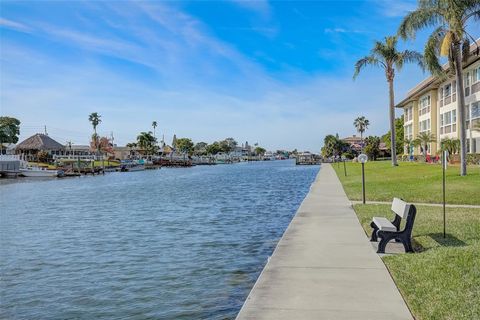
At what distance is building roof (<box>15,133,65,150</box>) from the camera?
127 m

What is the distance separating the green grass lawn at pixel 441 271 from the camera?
628cm

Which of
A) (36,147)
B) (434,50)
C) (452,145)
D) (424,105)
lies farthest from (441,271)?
(36,147)

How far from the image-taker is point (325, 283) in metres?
7.69

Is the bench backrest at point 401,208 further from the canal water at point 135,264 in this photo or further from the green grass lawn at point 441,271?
the canal water at point 135,264

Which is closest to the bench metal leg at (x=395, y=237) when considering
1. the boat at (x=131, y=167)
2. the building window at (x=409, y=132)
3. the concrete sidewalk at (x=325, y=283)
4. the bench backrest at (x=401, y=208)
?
the concrete sidewalk at (x=325, y=283)

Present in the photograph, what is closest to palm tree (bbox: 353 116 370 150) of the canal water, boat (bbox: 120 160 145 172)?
boat (bbox: 120 160 145 172)

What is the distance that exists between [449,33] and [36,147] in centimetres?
11940

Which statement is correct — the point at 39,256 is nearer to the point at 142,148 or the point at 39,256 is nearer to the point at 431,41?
the point at 431,41

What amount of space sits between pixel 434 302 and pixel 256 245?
7.01 meters

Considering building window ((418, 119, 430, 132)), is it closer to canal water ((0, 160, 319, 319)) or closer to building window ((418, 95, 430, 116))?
building window ((418, 95, 430, 116))

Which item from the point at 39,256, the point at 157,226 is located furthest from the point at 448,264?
the point at 157,226

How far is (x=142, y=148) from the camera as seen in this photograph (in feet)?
591

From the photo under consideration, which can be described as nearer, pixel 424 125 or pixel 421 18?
pixel 421 18

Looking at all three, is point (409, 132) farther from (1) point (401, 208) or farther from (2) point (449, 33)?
(1) point (401, 208)
